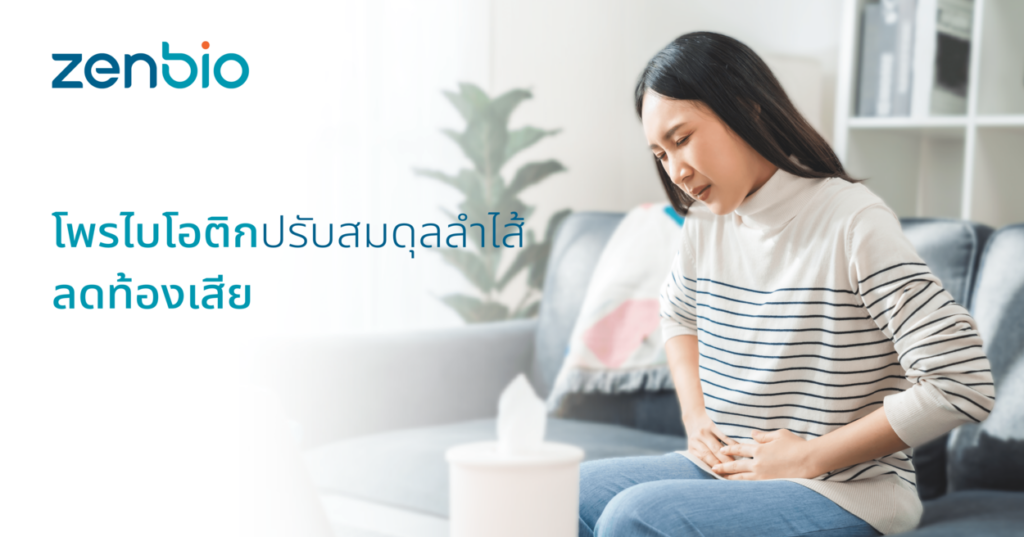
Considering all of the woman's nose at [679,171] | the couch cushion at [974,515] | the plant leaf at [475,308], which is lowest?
the couch cushion at [974,515]

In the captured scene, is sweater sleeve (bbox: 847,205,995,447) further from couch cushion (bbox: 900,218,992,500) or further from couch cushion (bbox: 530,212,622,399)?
couch cushion (bbox: 530,212,622,399)

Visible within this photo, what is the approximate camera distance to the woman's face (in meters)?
0.97

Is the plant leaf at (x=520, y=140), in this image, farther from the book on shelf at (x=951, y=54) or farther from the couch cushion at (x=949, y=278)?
the couch cushion at (x=949, y=278)

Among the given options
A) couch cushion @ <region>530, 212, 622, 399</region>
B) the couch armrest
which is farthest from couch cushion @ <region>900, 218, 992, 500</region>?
the couch armrest

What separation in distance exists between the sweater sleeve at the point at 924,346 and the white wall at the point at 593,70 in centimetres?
173

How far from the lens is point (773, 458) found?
99 centimetres

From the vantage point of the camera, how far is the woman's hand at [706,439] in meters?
1.07

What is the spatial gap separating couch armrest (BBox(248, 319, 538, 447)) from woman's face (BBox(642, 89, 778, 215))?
86 centimetres

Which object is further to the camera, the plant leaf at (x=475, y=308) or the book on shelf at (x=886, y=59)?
the plant leaf at (x=475, y=308)

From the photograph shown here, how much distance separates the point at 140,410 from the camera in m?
0.61

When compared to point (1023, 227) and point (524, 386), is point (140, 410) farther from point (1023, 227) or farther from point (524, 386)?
point (1023, 227)

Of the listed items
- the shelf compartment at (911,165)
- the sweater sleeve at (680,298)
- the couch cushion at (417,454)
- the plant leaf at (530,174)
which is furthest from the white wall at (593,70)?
the sweater sleeve at (680,298)

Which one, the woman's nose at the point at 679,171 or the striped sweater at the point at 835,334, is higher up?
the woman's nose at the point at 679,171

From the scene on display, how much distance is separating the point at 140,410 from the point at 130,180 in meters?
1.58
